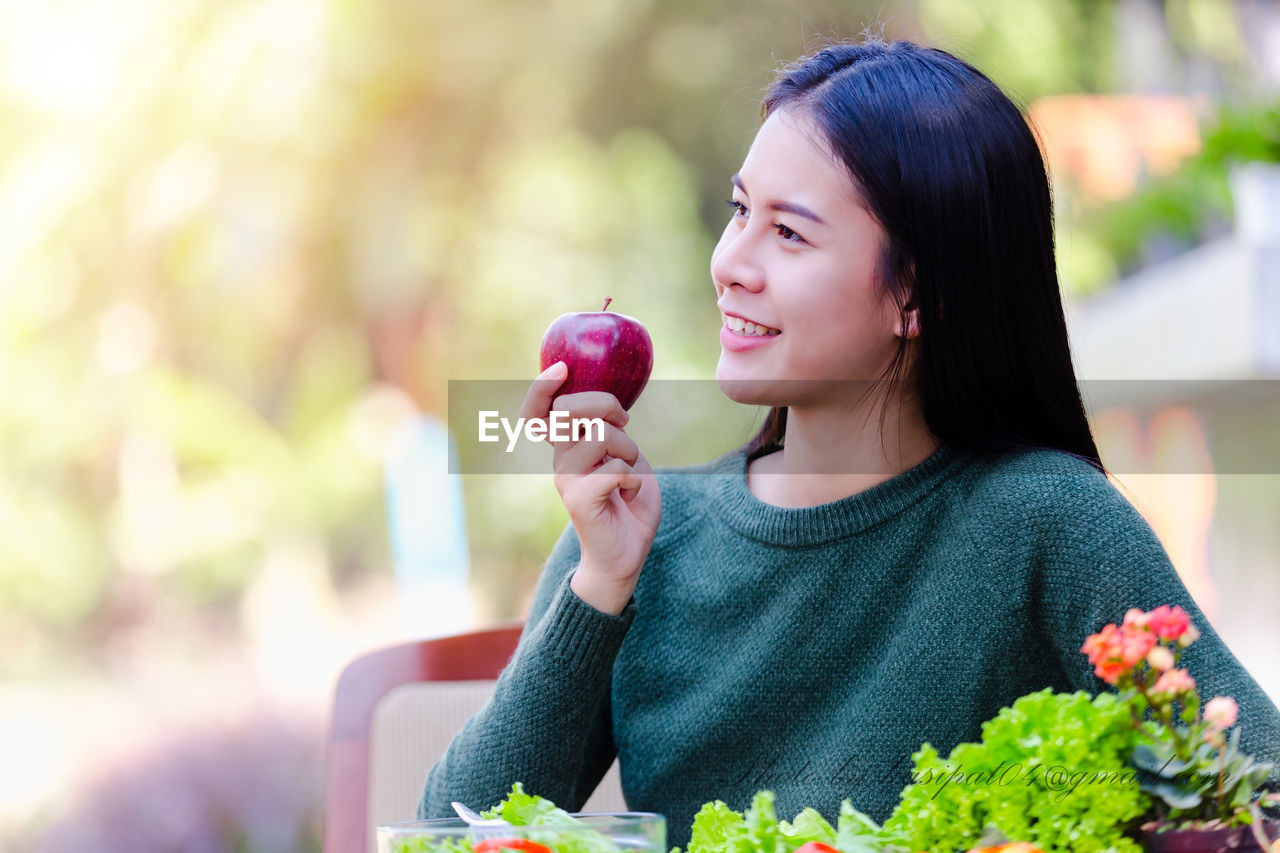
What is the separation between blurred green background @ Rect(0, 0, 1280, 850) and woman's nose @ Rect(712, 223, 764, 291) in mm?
3221

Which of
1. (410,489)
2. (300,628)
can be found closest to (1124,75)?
(410,489)

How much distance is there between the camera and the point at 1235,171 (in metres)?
3.57

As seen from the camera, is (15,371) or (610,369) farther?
(15,371)

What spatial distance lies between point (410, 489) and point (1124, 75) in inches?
166

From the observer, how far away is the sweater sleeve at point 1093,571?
106 cm

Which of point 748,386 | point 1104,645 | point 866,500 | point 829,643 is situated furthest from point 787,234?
point 1104,645

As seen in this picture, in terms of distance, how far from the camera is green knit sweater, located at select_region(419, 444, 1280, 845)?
1124 millimetres

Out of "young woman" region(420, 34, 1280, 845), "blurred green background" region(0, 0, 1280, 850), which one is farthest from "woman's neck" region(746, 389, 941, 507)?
"blurred green background" region(0, 0, 1280, 850)

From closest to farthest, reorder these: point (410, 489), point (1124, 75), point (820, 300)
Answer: point (820, 300) → point (410, 489) → point (1124, 75)

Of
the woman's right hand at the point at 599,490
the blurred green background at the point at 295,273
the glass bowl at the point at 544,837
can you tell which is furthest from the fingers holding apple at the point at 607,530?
the blurred green background at the point at 295,273

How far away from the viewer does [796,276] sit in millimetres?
1101

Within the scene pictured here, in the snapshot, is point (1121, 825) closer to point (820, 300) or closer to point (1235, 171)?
point (820, 300)

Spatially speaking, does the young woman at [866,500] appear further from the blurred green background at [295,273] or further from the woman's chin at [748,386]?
the blurred green background at [295,273]

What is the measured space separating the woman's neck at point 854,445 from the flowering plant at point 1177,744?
605 millimetres
